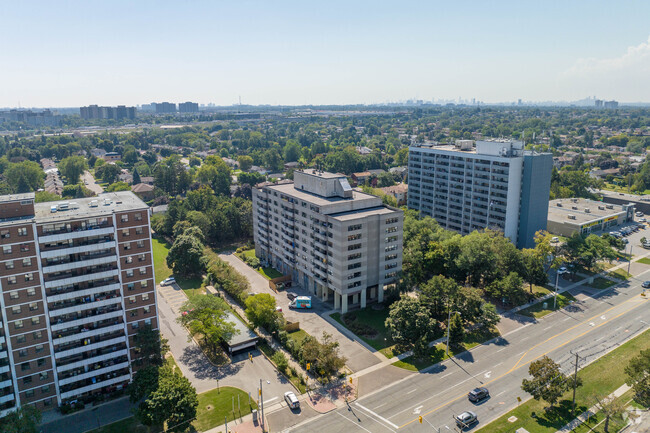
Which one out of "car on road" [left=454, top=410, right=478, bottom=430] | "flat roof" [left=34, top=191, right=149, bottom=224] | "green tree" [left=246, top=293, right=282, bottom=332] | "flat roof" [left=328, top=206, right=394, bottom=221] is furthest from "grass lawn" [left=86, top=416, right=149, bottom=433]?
"flat roof" [left=328, top=206, right=394, bottom=221]

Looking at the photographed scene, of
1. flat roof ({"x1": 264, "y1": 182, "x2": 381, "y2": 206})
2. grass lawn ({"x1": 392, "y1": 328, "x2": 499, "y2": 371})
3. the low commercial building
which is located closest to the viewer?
grass lawn ({"x1": 392, "y1": 328, "x2": 499, "y2": 371})

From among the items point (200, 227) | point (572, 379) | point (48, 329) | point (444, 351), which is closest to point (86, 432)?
point (48, 329)

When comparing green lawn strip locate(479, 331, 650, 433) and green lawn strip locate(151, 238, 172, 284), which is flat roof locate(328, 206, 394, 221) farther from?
green lawn strip locate(151, 238, 172, 284)

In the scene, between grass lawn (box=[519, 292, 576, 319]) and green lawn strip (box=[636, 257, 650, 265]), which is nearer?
grass lawn (box=[519, 292, 576, 319])

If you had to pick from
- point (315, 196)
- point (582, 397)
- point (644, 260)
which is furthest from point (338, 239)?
point (644, 260)

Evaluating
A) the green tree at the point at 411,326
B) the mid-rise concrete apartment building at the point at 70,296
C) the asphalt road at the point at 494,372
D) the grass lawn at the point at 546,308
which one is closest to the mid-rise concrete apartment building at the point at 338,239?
the green tree at the point at 411,326

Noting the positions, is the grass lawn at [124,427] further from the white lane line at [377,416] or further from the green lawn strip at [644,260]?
the green lawn strip at [644,260]
